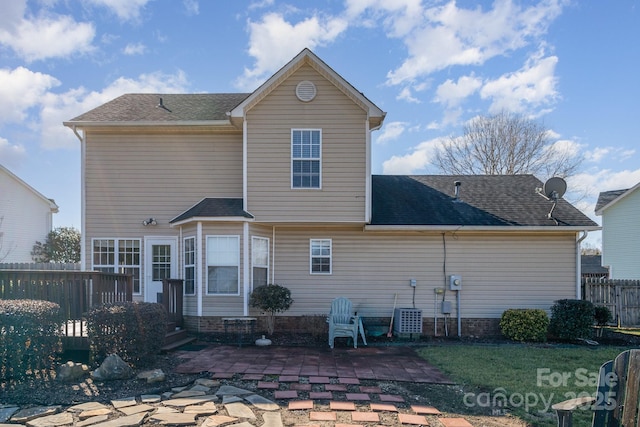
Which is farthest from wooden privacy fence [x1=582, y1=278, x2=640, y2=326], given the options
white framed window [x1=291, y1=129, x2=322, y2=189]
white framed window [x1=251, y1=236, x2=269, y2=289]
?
white framed window [x1=251, y1=236, x2=269, y2=289]

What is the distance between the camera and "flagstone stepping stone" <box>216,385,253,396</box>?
221 inches

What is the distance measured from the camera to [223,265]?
33.9 feet

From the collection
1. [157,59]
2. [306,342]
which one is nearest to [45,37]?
[157,59]

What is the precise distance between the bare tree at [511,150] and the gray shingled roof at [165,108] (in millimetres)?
15991

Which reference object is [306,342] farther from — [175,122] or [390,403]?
[175,122]

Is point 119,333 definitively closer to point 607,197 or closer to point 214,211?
point 214,211

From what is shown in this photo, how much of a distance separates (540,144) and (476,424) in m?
22.6

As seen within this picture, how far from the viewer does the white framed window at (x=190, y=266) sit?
34.6 ft

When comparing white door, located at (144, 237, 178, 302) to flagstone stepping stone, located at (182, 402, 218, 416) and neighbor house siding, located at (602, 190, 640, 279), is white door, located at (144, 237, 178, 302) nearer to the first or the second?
flagstone stepping stone, located at (182, 402, 218, 416)

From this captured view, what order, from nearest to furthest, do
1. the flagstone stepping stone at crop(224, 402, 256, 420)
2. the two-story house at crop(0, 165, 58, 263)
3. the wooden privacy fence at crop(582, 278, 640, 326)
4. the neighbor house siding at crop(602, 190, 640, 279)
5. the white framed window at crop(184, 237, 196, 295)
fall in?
the flagstone stepping stone at crop(224, 402, 256, 420)
the white framed window at crop(184, 237, 196, 295)
the wooden privacy fence at crop(582, 278, 640, 326)
the neighbor house siding at crop(602, 190, 640, 279)
the two-story house at crop(0, 165, 58, 263)

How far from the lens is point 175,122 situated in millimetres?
11055

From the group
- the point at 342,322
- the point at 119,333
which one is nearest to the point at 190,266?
the point at 342,322

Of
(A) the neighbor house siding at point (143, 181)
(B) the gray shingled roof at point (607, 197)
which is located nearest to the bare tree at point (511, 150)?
(B) the gray shingled roof at point (607, 197)

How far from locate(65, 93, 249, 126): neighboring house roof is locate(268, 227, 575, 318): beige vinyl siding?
12.8 ft
